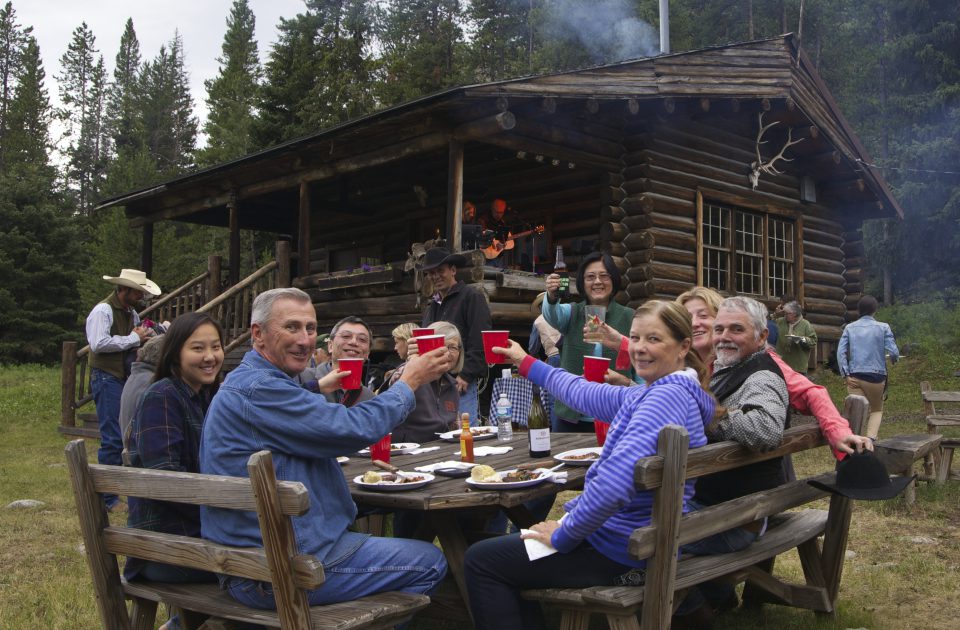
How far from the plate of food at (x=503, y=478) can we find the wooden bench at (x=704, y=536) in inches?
16.7

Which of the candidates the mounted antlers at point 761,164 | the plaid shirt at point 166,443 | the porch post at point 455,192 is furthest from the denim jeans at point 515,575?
the mounted antlers at point 761,164

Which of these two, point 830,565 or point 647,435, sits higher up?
point 647,435

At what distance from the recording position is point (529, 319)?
36.3 feet

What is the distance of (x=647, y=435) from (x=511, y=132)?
26.4 feet

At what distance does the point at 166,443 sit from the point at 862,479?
9.66ft

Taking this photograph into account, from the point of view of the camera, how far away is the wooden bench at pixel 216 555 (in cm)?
250

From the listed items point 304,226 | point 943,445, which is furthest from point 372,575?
point 304,226

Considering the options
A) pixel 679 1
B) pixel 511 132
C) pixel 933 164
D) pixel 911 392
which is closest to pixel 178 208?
pixel 511 132

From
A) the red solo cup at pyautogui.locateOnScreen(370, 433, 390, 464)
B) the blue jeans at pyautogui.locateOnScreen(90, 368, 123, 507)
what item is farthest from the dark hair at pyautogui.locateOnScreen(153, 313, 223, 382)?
→ the blue jeans at pyautogui.locateOnScreen(90, 368, 123, 507)

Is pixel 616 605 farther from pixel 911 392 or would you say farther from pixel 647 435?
pixel 911 392

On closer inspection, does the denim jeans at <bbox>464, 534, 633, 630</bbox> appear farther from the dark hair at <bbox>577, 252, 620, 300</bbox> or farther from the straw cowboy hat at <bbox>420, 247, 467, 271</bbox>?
the straw cowboy hat at <bbox>420, 247, 467, 271</bbox>

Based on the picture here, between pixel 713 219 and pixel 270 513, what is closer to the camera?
pixel 270 513

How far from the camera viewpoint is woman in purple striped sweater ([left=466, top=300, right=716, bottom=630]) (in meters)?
2.94

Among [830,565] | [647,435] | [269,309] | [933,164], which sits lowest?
[830,565]
